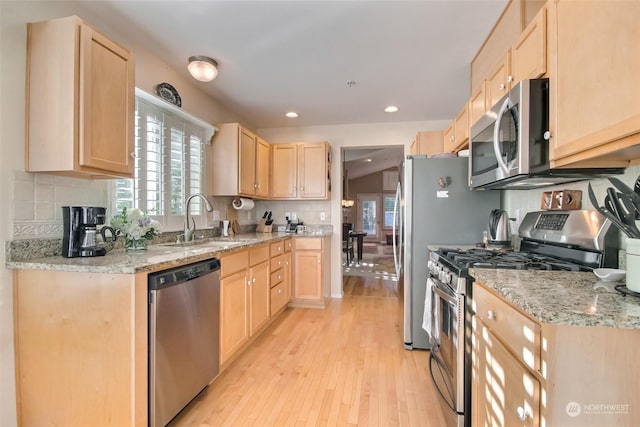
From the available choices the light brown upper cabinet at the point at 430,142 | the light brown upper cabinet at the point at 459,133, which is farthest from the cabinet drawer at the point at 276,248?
the light brown upper cabinet at the point at 459,133

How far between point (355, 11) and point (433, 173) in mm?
1316

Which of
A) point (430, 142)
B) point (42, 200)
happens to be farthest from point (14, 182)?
point (430, 142)

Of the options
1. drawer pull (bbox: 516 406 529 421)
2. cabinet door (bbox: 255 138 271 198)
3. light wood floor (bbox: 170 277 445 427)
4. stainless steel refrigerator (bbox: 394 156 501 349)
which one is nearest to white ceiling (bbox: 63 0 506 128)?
cabinet door (bbox: 255 138 271 198)

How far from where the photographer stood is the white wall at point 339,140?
411cm

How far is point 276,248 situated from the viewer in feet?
10.5

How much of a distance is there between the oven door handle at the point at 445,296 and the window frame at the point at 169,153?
2.13 metres

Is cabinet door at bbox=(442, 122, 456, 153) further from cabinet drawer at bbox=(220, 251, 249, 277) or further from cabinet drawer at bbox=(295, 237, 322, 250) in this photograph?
cabinet drawer at bbox=(220, 251, 249, 277)

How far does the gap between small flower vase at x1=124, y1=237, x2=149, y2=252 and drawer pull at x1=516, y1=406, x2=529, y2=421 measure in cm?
207

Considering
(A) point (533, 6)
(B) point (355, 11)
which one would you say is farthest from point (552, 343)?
(B) point (355, 11)

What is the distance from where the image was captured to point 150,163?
235 cm

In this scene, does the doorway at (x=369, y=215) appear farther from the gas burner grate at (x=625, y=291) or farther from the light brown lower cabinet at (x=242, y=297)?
the gas burner grate at (x=625, y=291)

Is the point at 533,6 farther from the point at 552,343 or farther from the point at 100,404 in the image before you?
the point at 100,404

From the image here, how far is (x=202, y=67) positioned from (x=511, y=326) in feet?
8.47

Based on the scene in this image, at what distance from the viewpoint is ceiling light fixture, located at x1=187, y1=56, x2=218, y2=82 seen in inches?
93.0
